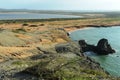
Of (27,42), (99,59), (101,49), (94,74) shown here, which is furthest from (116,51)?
(94,74)

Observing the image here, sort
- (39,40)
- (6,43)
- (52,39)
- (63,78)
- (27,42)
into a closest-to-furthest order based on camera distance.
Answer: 1. (63,78)
2. (6,43)
3. (27,42)
4. (39,40)
5. (52,39)

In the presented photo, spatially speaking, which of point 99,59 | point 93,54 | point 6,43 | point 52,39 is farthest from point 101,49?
point 6,43

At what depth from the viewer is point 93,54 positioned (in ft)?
199

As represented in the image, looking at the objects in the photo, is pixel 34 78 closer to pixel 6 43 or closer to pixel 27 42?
pixel 6 43

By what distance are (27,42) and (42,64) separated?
26.8 meters

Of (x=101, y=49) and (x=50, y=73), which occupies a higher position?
(x=50, y=73)

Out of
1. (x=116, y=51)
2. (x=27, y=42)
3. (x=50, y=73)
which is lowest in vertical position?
(x=116, y=51)

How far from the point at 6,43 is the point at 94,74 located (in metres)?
24.1

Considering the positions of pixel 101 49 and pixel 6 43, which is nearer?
pixel 6 43

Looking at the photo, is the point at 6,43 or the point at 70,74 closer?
the point at 70,74

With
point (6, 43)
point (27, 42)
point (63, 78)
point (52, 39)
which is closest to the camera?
point (63, 78)

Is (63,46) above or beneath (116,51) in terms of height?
above

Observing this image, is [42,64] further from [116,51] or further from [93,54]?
[116,51]

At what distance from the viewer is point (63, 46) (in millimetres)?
50469
